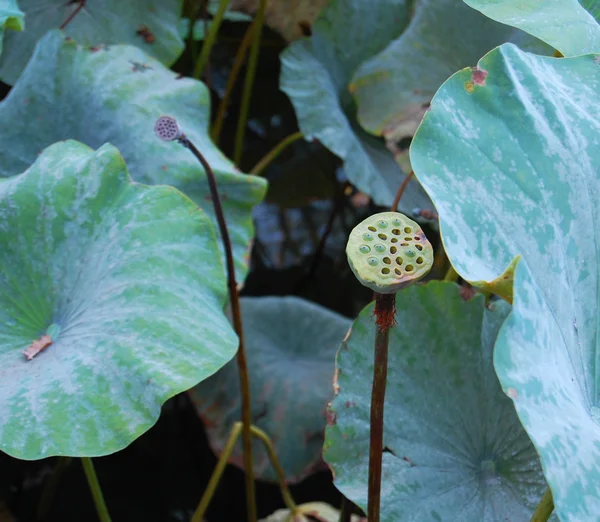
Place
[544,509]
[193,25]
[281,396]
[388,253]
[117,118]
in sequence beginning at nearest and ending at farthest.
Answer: [388,253] < [544,509] < [117,118] < [281,396] < [193,25]

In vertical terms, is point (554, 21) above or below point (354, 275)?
above

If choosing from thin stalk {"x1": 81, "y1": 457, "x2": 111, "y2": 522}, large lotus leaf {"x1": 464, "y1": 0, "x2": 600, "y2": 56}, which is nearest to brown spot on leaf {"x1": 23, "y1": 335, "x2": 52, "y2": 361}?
thin stalk {"x1": 81, "y1": 457, "x2": 111, "y2": 522}

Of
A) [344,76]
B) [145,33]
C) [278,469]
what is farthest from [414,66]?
[278,469]

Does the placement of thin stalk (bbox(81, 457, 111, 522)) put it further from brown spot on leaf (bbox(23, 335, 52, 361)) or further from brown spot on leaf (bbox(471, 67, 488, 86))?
brown spot on leaf (bbox(471, 67, 488, 86))

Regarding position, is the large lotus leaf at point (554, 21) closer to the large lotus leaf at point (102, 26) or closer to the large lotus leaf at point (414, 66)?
the large lotus leaf at point (414, 66)

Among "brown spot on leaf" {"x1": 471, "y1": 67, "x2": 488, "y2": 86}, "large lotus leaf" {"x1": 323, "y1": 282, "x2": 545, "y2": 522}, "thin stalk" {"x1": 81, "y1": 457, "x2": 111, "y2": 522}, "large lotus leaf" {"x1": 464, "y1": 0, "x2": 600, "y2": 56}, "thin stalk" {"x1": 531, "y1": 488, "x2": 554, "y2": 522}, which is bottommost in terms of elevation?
"thin stalk" {"x1": 81, "y1": 457, "x2": 111, "y2": 522}

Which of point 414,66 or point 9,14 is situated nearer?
point 9,14

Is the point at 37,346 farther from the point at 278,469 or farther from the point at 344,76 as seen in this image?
the point at 344,76

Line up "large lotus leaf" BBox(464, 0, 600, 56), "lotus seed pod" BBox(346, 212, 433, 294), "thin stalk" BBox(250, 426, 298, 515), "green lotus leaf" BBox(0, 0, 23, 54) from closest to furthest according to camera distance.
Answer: "lotus seed pod" BBox(346, 212, 433, 294) → "large lotus leaf" BBox(464, 0, 600, 56) → "green lotus leaf" BBox(0, 0, 23, 54) → "thin stalk" BBox(250, 426, 298, 515)
